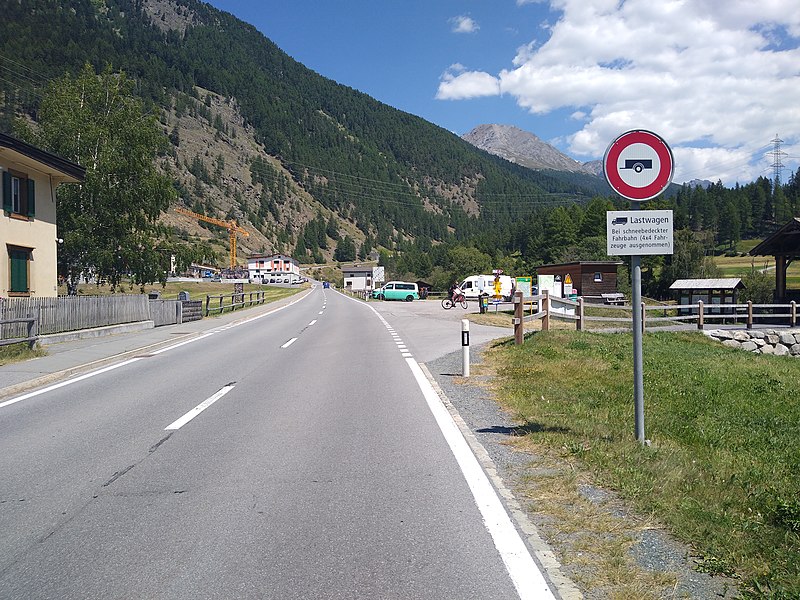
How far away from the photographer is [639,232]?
274 inches

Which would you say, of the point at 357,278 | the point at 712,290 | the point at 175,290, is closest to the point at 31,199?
the point at 712,290

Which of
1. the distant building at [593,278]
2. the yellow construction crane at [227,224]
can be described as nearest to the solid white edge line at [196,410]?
the distant building at [593,278]

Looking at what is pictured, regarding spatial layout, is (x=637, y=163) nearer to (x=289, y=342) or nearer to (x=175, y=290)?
(x=289, y=342)

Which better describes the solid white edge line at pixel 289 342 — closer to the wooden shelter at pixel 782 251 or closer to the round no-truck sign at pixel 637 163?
the round no-truck sign at pixel 637 163

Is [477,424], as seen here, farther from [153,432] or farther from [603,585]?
[603,585]

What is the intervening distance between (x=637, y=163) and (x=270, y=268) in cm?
17308

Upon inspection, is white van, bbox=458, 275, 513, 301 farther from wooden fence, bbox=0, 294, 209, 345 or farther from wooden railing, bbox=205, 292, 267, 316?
wooden fence, bbox=0, 294, 209, 345

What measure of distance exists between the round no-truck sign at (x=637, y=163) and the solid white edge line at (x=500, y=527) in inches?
133

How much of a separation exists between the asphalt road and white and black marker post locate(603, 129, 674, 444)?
2528 millimetres

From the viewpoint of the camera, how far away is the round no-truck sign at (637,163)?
7086 mm

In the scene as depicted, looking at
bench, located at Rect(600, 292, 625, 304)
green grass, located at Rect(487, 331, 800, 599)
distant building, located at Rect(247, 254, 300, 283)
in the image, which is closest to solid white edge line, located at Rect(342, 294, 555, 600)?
green grass, located at Rect(487, 331, 800, 599)

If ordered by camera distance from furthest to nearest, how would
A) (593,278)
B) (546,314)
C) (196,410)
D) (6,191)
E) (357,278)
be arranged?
(357,278) → (593,278) → (6,191) → (546,314) → (196,410)

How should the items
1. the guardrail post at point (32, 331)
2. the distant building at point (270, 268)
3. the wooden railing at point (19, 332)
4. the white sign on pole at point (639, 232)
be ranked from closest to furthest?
1. the white sign on pole at point (639, 232)
2. the wooden railing at point (19, 332)
3. the guardrail post at point (32, 331)
4. the distant building at point (270, 268)

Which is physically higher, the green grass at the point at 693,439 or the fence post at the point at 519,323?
the fence post at the point at 519,323
